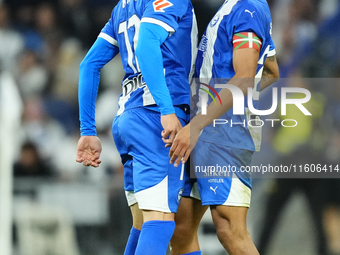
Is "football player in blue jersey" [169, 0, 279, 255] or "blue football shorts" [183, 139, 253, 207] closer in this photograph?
"football player in blue jersey" [169, 0, 279, 255]

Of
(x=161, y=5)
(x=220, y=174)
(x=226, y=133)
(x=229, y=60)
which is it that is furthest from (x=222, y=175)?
(x=161, y=5)

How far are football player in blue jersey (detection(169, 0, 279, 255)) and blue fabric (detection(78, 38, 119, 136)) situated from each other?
534 millimetres

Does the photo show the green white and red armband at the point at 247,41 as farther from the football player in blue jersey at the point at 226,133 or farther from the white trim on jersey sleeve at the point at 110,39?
the white trim on jersey sleeve at the point at 110,39

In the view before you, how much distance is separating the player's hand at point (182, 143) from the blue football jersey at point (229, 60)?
0.27 metres

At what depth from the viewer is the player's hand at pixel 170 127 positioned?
2.03m

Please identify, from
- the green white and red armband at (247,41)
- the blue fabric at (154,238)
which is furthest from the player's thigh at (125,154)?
the green white and red armband at (247,41)

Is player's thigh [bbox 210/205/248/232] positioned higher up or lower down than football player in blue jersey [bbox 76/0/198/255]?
lower down

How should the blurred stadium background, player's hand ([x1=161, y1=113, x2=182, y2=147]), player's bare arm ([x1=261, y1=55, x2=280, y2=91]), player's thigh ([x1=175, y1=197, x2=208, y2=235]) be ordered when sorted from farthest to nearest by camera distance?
the blurred stadium background, player's bare arm ([x1=261, y1=55, x2=280, y2=91]), player's thigh ([x1=175, y1=197, x2=208, y2=235]), player's hand ([x1=161, y1=113, x2=182, y2=147])

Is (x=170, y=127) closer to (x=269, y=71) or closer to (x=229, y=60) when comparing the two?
(x=229, y=60)

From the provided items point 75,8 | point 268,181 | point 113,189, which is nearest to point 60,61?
point 75,8

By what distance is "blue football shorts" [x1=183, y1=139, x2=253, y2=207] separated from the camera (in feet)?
7.26

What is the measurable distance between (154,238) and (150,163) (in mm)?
341

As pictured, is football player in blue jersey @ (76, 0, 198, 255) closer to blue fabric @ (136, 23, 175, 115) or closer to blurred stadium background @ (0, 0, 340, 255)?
blue fabric @ (136, 23, 175, 115)

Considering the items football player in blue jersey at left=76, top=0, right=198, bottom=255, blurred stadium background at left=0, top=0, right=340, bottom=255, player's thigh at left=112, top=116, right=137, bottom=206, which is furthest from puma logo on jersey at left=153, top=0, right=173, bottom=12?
blurred stadium background at left=0, top=0, right=340, bottom=255
